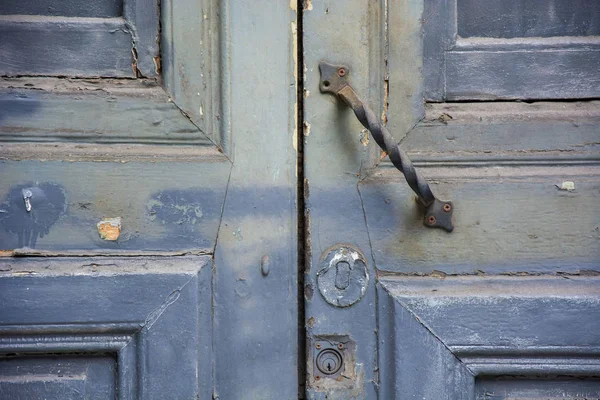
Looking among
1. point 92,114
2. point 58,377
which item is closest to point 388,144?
point 92,114

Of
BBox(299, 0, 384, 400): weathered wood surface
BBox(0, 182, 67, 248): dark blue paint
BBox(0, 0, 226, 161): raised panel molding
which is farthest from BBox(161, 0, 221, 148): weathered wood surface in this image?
BBox(0, 182, 67, 248): dark blue paint

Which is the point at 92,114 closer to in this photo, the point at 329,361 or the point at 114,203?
the point at 114,203

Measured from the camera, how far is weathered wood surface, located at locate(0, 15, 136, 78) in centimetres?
78

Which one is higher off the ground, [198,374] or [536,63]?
[536,63]

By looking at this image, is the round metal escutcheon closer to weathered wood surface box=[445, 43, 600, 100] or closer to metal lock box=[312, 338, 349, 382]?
metal lock box=[312, 338, 349, 382]

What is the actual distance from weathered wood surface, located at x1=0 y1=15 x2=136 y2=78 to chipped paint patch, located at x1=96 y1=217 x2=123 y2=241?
0.67ft

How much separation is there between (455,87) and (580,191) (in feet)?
0.74

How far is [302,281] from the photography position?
809 mm

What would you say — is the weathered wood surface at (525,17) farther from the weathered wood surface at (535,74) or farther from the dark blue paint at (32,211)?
the dark blue paint at (32,211)

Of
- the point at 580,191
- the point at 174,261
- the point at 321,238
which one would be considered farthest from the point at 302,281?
the point at 580,191

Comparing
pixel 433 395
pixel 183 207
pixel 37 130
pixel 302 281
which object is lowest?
pixel 433 395

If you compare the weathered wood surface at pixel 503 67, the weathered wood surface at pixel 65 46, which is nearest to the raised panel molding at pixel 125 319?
the weathered wood surface at pixel 65 46

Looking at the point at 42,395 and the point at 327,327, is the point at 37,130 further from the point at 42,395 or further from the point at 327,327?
the point at 327,327

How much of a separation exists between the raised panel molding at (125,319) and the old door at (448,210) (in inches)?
6.4
